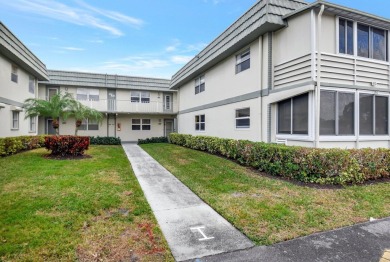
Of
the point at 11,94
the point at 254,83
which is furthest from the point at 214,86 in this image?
the point at 11,94

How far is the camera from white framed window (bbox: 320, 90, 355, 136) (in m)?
8.33

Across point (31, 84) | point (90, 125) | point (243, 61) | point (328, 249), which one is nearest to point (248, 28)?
point (243, 61)

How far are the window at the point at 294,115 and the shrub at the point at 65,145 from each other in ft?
31.2

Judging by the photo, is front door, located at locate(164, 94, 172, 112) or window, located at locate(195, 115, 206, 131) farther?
front door, located at locate(164, 94, 172, 112)

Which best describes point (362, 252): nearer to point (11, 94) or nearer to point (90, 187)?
point (90, 187)

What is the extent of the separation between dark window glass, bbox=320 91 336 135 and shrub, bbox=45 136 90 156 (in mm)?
10761

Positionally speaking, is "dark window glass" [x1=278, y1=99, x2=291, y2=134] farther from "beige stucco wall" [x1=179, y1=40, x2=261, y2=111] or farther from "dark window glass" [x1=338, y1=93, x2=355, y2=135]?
"dark window glass" [x1=338, y1=93, x2=355, y2=135]

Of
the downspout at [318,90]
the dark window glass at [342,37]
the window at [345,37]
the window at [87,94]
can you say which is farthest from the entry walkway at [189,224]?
the window at [87,94]

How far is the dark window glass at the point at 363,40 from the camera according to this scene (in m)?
9.25

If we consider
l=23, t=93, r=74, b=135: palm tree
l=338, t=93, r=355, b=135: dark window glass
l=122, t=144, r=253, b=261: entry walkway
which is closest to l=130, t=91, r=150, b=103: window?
l=23, t=93, r=74, b=135: palm tree

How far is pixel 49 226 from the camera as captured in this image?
404cm

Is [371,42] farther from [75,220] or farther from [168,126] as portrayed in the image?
[168,126]

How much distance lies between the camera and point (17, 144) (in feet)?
40.2

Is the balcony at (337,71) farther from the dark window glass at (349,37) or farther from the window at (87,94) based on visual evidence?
the window at (87,94)
